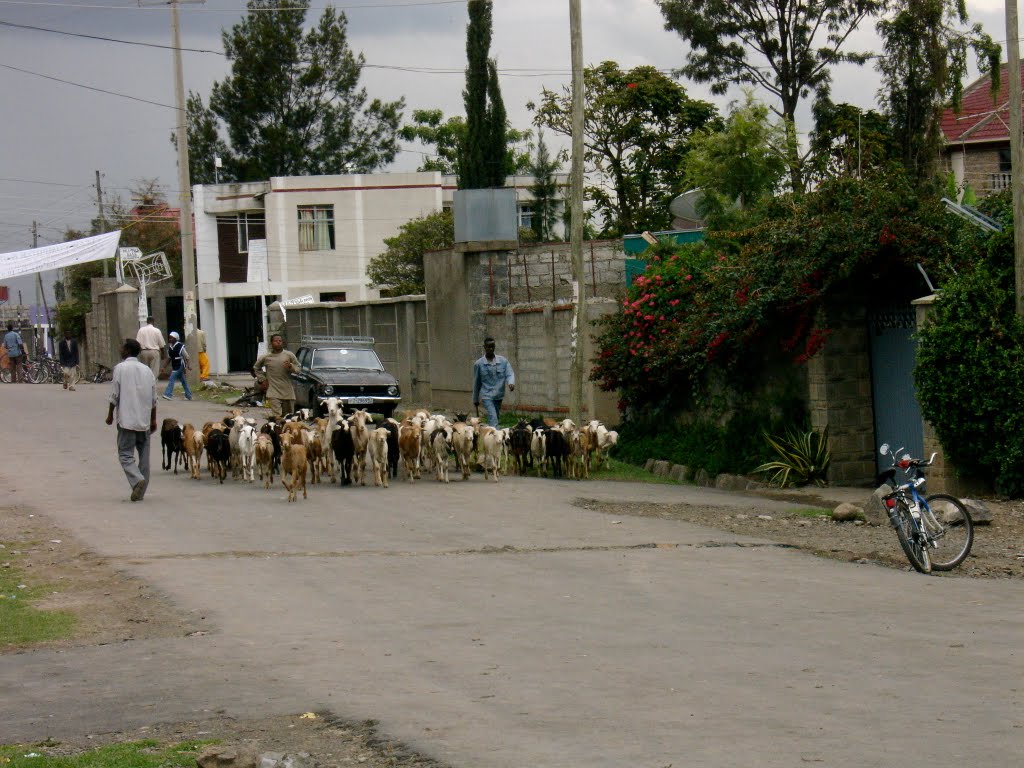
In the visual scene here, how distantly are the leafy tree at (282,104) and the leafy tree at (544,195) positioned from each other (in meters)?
20.0

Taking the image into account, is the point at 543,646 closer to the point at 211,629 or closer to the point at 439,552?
the point at 211,629

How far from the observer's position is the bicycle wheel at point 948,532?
12047 millimetres

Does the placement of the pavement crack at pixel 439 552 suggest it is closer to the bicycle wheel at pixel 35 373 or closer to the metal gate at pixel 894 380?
the metal gate at pixel 894 380

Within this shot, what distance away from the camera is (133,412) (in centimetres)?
1558

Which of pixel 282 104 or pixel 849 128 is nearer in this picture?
pixel 849 128

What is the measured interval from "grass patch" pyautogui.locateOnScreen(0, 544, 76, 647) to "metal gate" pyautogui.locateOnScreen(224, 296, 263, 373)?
148ft

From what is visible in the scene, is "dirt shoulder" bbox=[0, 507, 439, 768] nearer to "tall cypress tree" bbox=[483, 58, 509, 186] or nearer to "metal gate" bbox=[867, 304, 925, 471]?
"metal gate" bbox=[867, 304, 925, 471]

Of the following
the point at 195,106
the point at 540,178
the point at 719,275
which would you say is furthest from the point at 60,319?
the point at 719,275

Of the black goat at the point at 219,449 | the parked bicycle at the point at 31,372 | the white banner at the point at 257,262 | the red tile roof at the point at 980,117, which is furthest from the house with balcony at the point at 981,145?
the parked bicycle at the point at 31,372

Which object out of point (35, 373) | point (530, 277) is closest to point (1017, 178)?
point (530, 277)

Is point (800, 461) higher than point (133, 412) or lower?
lower

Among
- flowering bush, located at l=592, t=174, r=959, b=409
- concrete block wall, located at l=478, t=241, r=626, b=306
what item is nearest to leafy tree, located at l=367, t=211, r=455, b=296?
concrete block wall, located at l=478, t=241, r=626, b=306

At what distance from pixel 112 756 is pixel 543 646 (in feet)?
10.4

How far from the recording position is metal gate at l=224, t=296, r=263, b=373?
55938 mm
